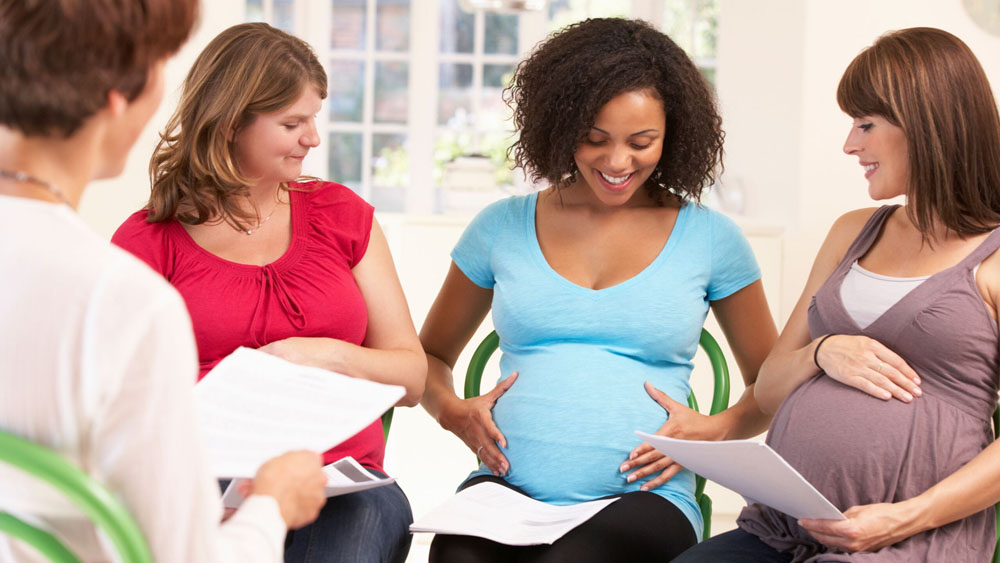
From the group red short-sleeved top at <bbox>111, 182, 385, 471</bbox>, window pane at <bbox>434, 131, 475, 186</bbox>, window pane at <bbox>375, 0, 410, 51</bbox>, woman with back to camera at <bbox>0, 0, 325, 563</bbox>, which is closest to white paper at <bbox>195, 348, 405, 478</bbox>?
woman with back to camera at <bbox>0, 0, 325, 563</bbox>

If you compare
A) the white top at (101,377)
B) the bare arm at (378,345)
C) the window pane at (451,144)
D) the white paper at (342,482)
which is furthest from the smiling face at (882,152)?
the window pane at (451,144)

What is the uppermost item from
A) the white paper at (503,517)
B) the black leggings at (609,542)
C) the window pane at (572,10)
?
the window pane at (572,10)

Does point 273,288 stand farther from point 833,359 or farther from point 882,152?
point 882,152

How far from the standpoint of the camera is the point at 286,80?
5.32 feet

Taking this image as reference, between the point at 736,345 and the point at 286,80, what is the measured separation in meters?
0.94

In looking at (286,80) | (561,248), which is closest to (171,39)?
(286,80)

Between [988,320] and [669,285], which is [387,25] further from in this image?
[988,320]

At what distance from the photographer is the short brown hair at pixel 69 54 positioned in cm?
81

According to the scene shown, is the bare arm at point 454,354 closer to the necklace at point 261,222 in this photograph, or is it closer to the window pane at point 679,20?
the necklace at point 261,222

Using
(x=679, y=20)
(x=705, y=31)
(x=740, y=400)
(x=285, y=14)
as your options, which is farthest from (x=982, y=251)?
(x=285, y=14)

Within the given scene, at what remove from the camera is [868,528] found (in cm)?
132

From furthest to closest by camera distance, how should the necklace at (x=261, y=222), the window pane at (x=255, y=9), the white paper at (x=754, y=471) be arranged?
the window pane at (x=255, y=9) → the necklace at (x=261, y=222) → the white paper at (x=754, y=471)

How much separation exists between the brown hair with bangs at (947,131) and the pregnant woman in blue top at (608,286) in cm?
37

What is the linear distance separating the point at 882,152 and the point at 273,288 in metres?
1.01
